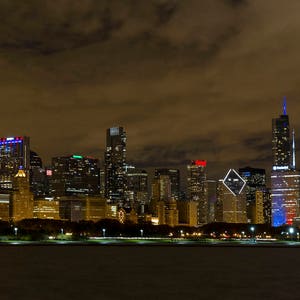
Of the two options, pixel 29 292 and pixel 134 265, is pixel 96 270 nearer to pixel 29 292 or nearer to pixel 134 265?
pixel 134 265

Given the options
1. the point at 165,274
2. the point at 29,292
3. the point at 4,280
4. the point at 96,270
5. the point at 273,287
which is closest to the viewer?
the point at 29,292

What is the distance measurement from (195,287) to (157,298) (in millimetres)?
6980

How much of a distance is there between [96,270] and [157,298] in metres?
22.1


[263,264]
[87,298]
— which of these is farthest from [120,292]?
[263,264]

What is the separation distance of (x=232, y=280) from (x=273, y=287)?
5690mm

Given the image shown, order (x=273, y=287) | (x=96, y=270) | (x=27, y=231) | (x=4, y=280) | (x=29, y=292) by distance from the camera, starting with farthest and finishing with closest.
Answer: (x=27, y=231) < (x=96, y=270) < (x=4, y=280) < (x=273, y=287) < (x=29, y=292)

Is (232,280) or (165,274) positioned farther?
(165,274)

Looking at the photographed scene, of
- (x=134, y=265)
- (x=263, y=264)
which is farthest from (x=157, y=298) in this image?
(x=263, y=264)

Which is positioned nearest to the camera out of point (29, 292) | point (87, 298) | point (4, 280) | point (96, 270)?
point (87, 298)

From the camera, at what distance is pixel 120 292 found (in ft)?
144

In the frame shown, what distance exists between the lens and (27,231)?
187000 millimetres

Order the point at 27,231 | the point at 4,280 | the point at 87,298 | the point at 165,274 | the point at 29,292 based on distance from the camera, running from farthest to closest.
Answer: the point at 27,231 → the point at 165,274 → the point at 4,280 → the point at 29,292 → the point at 87,298

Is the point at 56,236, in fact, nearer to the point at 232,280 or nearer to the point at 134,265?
the point at 134,265

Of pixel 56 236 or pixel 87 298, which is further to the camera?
pixel 56 236
